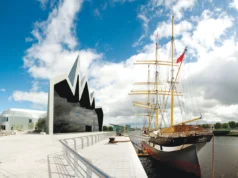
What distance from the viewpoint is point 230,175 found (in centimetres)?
2045

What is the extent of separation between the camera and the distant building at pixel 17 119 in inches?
3012

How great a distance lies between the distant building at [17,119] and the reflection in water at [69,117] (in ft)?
58.5

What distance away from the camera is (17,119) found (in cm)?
7938

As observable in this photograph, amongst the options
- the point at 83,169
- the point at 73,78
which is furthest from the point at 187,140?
the point at 73,78

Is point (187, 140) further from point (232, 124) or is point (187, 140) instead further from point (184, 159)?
point (232, 124)

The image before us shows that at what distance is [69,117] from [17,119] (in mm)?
42453

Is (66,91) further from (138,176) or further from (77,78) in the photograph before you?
(138,176)

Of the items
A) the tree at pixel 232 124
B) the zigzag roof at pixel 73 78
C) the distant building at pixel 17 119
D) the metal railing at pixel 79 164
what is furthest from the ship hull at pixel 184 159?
the tree at pixel 232 124

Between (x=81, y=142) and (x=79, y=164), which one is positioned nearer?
(x=79, y=164)

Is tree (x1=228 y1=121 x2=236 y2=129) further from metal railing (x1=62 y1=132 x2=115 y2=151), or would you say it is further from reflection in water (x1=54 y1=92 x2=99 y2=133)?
metal railing (x1=62 y1=132 x2=115 y2=151)

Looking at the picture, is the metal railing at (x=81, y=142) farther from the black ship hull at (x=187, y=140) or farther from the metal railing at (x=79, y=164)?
the black ship hull at (x=187, y=140)

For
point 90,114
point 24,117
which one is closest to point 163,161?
point 90,114

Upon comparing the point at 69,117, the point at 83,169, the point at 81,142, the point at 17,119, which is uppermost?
the point at 83,169

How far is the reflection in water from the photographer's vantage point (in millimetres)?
39556
